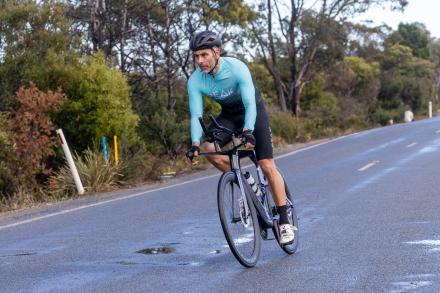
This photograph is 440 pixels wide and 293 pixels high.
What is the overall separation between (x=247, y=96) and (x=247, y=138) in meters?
0.40

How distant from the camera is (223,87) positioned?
6836 millimetres

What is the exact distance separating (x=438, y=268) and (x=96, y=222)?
520 centimetres

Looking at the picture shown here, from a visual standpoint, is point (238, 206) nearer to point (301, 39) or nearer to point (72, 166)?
point (72, 166)

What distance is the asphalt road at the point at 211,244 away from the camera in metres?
6.36

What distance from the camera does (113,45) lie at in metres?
26.0

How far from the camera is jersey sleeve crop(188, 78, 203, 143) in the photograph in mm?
6746

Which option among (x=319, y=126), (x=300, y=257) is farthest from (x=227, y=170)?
(x=319, y=126)

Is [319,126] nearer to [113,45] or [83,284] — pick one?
[113,45]

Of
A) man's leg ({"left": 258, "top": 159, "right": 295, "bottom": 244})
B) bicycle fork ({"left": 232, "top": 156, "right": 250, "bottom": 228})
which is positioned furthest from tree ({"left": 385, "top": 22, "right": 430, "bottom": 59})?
bicycle fork ({"left": 232, "top": 156, "right": 250, "bottom": 228})

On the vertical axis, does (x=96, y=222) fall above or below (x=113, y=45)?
below

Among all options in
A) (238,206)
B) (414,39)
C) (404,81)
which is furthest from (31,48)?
(414,39)

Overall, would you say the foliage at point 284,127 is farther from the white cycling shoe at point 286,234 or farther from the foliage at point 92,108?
the white cycling shoe at point 286,234

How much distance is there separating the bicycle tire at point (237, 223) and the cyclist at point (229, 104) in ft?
0.96

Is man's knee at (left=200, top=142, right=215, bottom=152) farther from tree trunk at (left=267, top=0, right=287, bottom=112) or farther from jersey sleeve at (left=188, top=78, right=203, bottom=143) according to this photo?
tree trunk at (left=267, top=0, right=287, bottom=112)
